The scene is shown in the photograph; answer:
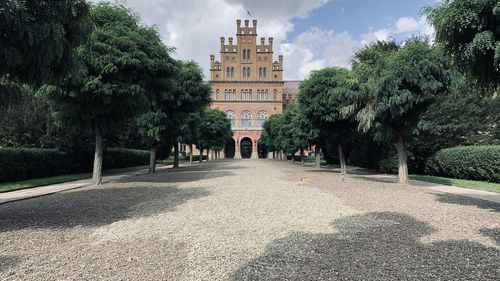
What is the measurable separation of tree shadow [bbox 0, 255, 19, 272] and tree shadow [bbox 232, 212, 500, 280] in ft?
9.86

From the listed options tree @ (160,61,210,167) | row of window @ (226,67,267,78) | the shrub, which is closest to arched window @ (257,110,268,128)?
row of window @ (226,67,267,78)

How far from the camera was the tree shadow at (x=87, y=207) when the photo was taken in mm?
8516

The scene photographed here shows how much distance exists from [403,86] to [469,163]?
7436mm

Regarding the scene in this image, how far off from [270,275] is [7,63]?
5.77 m

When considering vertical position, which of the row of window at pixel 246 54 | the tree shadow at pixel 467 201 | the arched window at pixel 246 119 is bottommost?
the tree shadow at pixel 467 201

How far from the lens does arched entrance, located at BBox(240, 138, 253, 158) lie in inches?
3917

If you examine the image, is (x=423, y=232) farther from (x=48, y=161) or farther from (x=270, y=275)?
(x=48, y=161)

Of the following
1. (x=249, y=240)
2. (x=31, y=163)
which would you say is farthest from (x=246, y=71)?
(x=249, y=240)

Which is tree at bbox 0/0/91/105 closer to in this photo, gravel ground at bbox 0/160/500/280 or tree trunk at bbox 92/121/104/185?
gravel ground at bbox 0/160/500/280

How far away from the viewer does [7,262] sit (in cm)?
535

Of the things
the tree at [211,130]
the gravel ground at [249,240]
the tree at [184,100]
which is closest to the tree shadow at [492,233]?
the gravel ground at [249,240]

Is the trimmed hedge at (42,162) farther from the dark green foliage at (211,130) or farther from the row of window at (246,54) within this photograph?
the row of window at (246,54)

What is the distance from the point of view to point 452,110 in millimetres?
26406

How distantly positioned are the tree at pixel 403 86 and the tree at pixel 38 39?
39.9 ft
